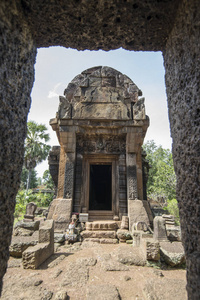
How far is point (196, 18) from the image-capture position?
1.16 m

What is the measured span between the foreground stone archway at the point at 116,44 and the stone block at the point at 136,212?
16.1 feet

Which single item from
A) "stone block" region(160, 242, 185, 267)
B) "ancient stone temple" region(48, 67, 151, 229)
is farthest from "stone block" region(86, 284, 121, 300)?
"ancient stone temple" region(48, 67, 151, 229)

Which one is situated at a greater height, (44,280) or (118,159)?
(118,159)

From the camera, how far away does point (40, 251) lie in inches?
148

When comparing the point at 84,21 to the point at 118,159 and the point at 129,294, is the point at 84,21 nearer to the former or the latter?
the point at 129,294

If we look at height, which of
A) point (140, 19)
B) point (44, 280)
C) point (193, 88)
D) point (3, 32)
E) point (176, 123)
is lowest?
point (44, 280)

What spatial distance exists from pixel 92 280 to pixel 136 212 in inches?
130

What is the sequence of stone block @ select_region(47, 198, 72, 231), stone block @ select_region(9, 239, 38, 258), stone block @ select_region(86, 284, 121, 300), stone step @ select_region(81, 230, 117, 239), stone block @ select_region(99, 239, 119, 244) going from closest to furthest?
stone block @ select_region(86, 284, 121, 300)
stone block @ select_region(9, 239, 38, 258)
stone block @ select_region(99, 239, 119, 244)
stone step @ select_region(81, 230, 117, 239)
stone block @ select_region(47, 198, 72, 231)

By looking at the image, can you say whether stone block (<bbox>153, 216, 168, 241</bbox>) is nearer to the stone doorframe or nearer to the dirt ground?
the dirt ground

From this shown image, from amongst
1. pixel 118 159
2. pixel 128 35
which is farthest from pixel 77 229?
pixel 128 35

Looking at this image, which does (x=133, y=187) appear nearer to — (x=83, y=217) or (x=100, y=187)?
(x=83, y=217)

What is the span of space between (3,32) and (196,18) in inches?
51.2

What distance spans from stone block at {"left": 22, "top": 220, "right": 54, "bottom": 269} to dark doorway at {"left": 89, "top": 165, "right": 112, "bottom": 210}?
690 centimetres

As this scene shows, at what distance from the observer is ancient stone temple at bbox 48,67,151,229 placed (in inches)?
257
